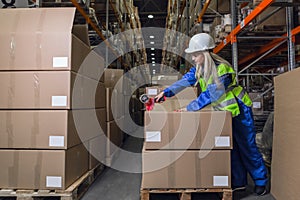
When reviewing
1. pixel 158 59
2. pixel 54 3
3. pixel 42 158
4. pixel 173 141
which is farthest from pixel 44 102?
pixel 158 59

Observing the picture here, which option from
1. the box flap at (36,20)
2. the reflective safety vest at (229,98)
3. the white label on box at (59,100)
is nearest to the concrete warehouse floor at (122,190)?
the reflective safety vest at (229,98)

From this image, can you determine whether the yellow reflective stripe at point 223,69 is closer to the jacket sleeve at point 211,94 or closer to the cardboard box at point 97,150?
the jacket sleeve at point 211,94

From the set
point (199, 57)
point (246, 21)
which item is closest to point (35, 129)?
point (199, 57)

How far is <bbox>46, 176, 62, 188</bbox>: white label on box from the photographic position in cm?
219

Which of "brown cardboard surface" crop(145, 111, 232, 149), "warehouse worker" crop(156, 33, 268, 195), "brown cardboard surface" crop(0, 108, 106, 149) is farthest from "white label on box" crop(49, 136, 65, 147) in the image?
"warehouse worker" crop(156, 33, 268, 195)

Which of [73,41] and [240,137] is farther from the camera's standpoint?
[240,137]

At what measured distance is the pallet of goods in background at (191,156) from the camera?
2215 mm

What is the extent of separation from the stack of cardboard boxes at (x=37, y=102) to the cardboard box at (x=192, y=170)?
803 mm

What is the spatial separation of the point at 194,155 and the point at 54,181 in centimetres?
120

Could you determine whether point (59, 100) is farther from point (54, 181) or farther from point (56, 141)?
point (54, 181)

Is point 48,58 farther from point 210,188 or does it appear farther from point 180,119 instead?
point 210,188

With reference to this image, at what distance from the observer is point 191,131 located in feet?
7.28

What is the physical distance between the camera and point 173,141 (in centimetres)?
223

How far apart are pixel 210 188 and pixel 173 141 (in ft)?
1.67
